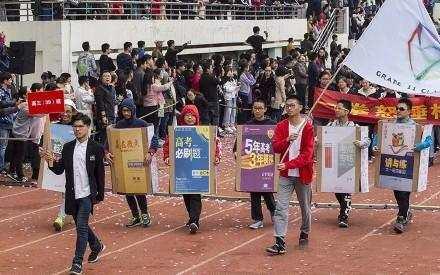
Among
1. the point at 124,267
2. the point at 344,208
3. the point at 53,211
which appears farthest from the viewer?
the point at 53,211

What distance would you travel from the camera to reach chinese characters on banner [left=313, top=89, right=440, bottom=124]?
1858 cm

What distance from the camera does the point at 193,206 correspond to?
40.5 feet

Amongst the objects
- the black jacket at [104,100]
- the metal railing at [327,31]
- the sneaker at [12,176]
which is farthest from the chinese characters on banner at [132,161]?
the metal railing at [327,31]

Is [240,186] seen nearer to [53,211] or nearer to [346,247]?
[346,247]

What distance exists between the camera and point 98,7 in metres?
25.0

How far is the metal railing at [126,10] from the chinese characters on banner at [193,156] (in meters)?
10.8

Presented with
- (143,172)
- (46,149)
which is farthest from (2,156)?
(46,149)

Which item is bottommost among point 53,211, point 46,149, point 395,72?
point 53,211

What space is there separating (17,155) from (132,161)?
172 inches

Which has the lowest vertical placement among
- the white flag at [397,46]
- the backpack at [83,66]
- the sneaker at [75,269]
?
the sneaker at [75,269]

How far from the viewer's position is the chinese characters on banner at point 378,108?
18.6 metres

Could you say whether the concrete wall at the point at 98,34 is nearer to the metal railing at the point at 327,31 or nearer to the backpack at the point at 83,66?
the backpack at the point at 83,66

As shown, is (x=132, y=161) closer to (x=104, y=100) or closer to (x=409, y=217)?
(x=409, y=217)

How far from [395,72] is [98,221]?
14.4ft
